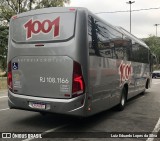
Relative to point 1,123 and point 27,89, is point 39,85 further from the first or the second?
point 1,123

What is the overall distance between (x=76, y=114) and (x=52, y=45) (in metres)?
1.87

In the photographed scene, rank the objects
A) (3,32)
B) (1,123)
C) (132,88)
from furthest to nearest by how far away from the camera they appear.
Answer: (3,32) < (132,88) < (1,123)

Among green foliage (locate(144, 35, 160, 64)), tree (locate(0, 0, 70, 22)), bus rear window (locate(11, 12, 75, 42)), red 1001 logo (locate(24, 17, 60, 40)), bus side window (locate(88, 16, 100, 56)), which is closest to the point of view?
bus rear window (locate(11, 12, 75, 42))

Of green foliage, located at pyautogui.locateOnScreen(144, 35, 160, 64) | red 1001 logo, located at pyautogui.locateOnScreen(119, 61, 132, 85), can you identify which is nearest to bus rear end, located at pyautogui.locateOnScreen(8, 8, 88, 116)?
red 1001 logo, located at pyautogui.locateOnScreen(119, 61, 132, 85)

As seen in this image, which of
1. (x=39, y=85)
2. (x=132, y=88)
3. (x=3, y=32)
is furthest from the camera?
(x=3, y=32)

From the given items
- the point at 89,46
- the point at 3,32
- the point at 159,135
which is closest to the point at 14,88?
the point at 89,46

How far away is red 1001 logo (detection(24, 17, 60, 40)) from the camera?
794cm

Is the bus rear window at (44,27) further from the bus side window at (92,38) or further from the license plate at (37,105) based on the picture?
the license plate at (37,105)

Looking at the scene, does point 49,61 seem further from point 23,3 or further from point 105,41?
point 23,3

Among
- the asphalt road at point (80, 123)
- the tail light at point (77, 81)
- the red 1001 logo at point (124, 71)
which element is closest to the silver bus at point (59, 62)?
the tail light at point (77, 81)

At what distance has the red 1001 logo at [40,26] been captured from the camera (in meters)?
7.94

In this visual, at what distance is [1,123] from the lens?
871cm

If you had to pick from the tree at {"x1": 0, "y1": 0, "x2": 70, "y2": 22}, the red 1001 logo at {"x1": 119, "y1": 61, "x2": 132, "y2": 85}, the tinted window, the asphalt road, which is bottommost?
the asphalt road

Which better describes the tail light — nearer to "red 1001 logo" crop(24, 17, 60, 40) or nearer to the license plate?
the license plate
